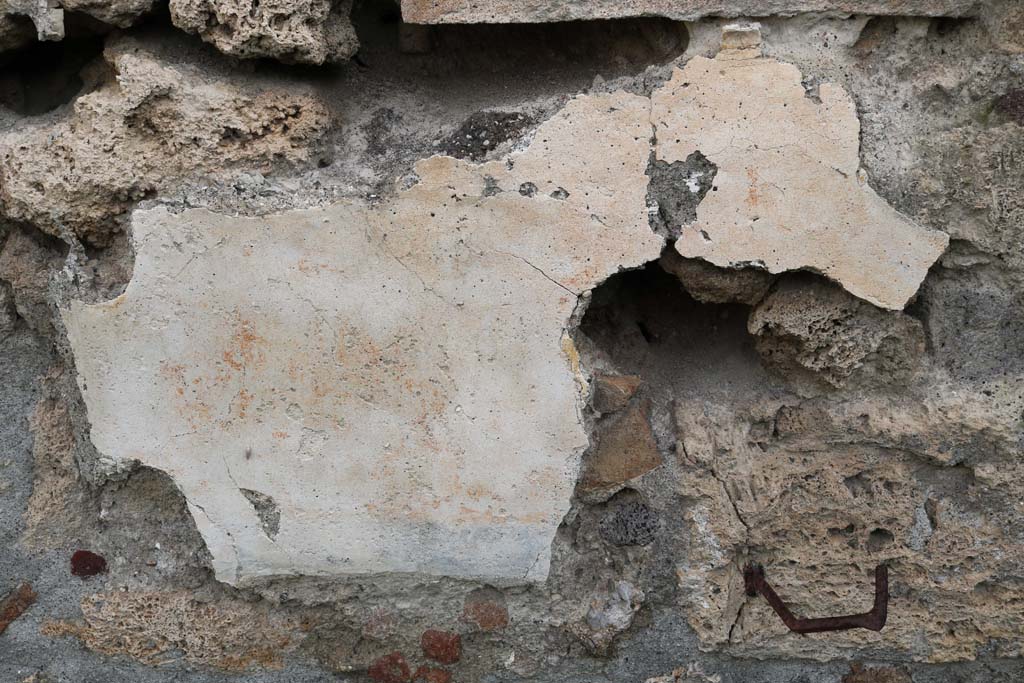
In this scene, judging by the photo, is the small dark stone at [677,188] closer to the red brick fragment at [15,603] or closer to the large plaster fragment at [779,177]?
the large plaster fragment at [779,177]

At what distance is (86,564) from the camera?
149 cm

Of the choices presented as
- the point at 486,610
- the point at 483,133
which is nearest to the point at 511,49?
the point at 483,133

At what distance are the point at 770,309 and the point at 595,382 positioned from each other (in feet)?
0.92

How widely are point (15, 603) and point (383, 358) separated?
79cm

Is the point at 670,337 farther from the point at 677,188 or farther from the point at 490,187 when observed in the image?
the point at 490,187

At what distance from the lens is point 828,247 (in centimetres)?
124

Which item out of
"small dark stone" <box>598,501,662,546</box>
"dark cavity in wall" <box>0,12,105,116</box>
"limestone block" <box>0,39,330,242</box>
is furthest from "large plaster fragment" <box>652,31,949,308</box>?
"dark cavity in wall" <box>0,12,105,116</box>

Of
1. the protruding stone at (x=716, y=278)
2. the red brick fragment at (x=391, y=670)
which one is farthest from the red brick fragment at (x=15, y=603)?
the protruding stone at (x=716, y=278)

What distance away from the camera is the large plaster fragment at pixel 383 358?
1.25 metres

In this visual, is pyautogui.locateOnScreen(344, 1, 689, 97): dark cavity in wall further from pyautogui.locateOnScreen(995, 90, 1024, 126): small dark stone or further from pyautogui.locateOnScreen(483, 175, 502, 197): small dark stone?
pyautogui.locateOnScreen(995, 90, 1024, 126): small dark stone

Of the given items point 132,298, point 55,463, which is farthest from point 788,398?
point 55,463

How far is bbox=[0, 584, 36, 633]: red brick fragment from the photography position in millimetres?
1507

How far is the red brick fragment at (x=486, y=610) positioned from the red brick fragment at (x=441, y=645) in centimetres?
4

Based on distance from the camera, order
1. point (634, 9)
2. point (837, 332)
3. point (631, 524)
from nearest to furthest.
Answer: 1. point (634, 9)
2. point (837, 332)
3. point (631, 524)
